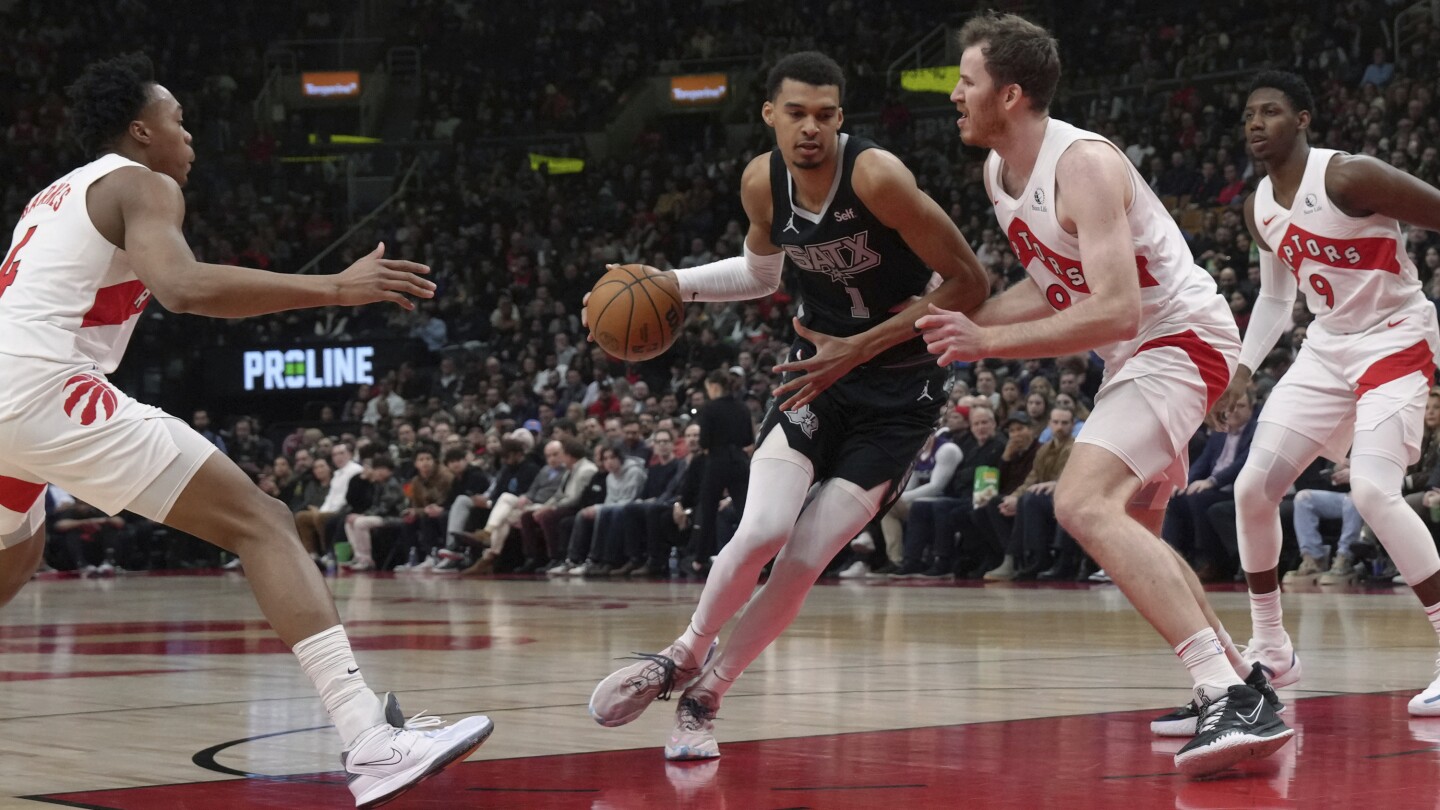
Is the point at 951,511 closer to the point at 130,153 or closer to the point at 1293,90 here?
the point at 1293,90

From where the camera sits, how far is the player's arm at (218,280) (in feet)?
11.9

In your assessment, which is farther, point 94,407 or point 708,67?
point 708,67

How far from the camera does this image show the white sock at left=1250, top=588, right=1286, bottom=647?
17.7ft

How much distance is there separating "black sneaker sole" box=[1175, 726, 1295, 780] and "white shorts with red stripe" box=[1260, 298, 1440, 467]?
1824 mm

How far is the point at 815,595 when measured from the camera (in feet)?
37.0

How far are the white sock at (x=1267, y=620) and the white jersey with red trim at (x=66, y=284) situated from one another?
3.54m

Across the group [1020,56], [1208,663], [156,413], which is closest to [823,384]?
[1020,56]

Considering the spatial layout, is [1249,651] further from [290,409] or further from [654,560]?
[290,409]

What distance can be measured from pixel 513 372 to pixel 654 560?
24.0 feet

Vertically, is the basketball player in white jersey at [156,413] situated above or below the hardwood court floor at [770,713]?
above

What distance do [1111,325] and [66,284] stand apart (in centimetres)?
243

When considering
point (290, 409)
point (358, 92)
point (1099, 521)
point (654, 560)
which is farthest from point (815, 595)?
point (358, 92)

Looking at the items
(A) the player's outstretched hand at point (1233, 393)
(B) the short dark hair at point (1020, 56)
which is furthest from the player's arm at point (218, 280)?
(A) the player's outstretched hand at point (1233, 393)

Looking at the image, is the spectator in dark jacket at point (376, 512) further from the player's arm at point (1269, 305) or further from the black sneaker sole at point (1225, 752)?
the black sneaker sole at point (1225, 752)
